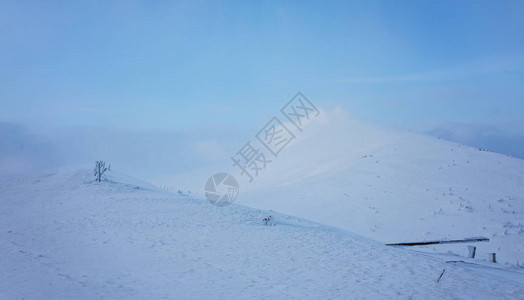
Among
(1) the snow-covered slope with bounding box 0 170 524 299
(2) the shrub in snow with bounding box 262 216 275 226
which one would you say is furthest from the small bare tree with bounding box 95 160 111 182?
(2) the shrub in snow with bounding box 262 216 275 226

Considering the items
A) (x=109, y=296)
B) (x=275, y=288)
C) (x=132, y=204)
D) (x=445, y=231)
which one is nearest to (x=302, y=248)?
(x=275, y=288)

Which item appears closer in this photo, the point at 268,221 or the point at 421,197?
the point at 268,221

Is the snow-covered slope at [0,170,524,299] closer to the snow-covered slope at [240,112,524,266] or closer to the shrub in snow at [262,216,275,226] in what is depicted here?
the shrub in snow at [262,216,275,226]

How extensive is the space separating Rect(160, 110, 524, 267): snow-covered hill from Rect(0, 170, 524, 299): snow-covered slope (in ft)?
20.1

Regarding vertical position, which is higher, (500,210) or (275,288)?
(500,210)

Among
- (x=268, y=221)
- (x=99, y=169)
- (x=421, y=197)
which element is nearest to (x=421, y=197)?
(x=421, y=197)

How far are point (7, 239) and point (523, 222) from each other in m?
21.3

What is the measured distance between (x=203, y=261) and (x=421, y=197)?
16.1 meters

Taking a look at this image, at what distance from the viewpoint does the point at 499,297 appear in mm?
7078

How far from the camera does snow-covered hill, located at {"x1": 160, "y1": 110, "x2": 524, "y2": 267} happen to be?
16595 mm

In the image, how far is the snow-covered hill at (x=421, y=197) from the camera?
1660 centimetres

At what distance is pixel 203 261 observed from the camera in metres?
8.59

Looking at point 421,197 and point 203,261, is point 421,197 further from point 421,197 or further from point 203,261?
point 203,261

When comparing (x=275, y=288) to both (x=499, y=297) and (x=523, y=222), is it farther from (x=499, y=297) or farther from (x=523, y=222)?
(x=523, y=222)
